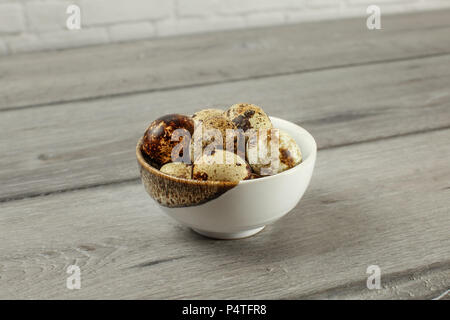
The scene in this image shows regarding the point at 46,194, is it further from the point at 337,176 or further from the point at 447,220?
the point at 447,220

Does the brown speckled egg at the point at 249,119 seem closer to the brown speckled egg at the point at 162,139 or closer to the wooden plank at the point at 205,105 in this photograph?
the brown speckled egg at the point at 162,139

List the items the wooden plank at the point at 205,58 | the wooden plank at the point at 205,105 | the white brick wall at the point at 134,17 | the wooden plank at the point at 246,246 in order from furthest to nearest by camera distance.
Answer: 1. the white brick wall at the point at 134,17
2. the wooden plank at the point at 205,58
3. the wooden plank at the point at 205,105
4. the wooden plank at the point at 246,246

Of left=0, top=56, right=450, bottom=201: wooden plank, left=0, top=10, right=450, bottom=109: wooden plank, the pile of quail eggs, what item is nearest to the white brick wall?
left=0, top=10, right=450, bottom=109: wooden plank

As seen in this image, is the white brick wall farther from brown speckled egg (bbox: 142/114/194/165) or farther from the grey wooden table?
brown speckled egg (bbox: 142/114/194/165)

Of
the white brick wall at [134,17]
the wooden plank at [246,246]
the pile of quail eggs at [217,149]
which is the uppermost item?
the white brick wall at [134,17]

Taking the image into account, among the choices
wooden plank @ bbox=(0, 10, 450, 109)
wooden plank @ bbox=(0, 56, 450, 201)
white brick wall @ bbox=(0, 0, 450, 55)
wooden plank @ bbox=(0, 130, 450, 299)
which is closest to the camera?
wooden plank @ bbox=(0, 130, 450, 299)

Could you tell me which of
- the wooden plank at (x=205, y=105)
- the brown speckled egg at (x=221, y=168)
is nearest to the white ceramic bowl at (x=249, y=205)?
the brown speckled egg at (x=221, y=168)
